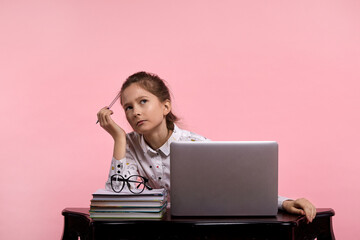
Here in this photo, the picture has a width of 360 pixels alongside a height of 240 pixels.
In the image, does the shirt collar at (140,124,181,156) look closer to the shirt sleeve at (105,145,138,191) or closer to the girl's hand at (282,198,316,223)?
the shirt sleeve at (105,145,138,191)

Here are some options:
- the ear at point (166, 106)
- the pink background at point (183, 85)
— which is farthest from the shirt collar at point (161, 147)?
the pink background at point (183, 85)

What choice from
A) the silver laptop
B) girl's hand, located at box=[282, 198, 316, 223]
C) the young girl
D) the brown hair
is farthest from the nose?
girl's hand, located at box=[282, 198, 316, 223]

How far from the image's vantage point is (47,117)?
2484mm

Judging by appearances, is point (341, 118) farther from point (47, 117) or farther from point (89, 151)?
point (47, 117)

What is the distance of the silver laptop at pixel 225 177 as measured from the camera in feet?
3.65

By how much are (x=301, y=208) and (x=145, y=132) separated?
701 mm

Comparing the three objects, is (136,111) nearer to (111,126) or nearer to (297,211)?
(111,126)

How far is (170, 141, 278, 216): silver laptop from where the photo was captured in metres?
1.11

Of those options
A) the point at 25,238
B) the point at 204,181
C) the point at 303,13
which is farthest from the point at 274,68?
the point at 25,238

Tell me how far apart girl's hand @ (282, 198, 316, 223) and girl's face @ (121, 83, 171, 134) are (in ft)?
2.13

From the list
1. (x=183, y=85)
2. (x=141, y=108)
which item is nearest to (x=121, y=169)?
(x=141, y=108)

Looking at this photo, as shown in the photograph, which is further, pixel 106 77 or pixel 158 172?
pixel 106 77

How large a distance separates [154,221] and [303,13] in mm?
1963

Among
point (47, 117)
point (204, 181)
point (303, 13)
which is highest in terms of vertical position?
point (303, 13)
